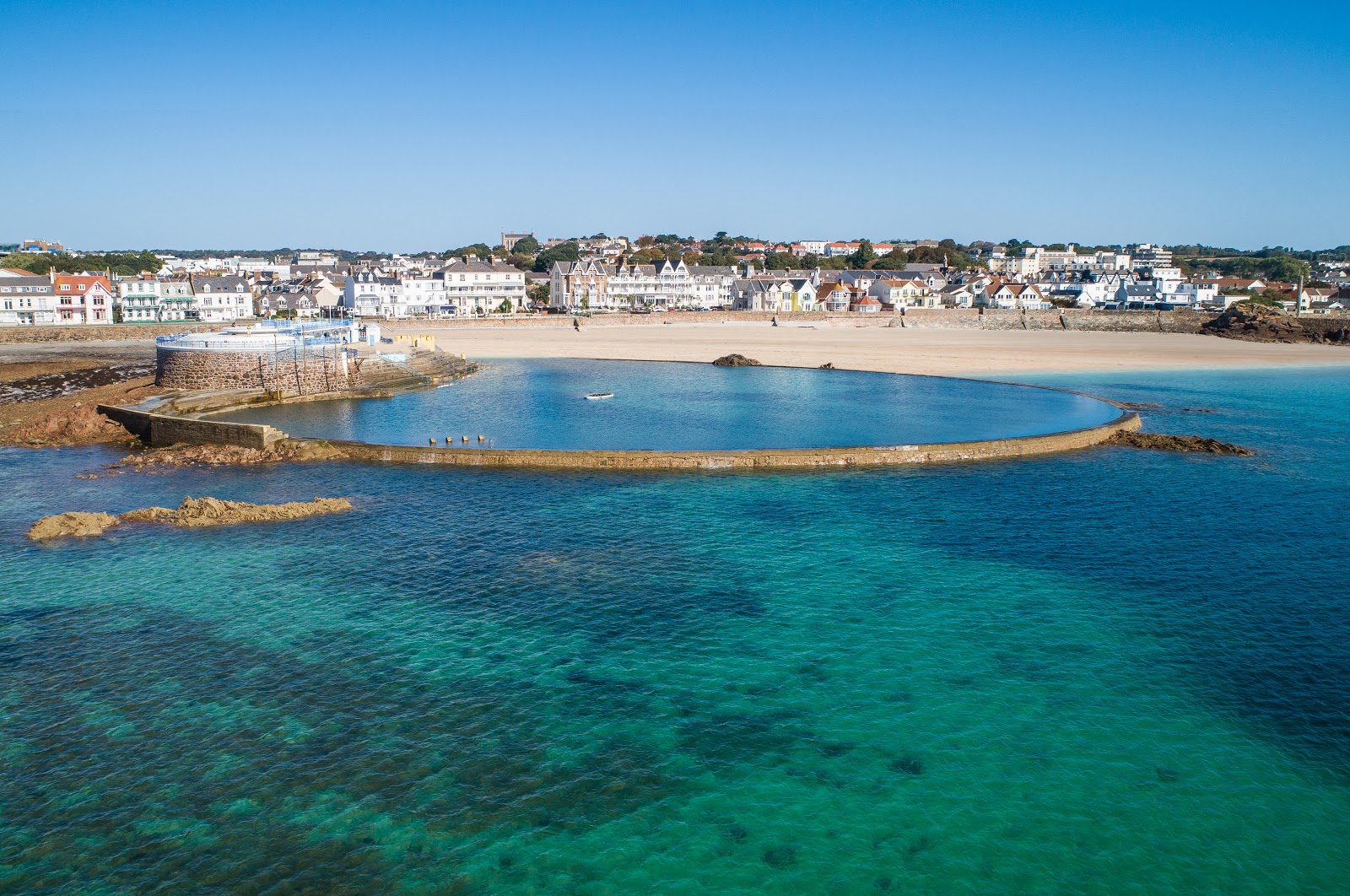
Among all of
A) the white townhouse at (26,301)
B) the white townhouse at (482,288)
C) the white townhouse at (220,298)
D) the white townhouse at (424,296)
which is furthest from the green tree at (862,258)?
the white townhouse at (26,301)

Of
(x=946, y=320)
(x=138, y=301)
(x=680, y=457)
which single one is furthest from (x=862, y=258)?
(x=680, y=457)

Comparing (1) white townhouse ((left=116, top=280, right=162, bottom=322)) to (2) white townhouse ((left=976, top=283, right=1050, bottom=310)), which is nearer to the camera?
(1) white townhouse ((left=116, top=280, right=162, bottom=322))

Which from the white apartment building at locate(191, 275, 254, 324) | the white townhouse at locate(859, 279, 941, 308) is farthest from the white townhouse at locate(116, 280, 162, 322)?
the white townhouse at locate(859, 279, 941, 308)

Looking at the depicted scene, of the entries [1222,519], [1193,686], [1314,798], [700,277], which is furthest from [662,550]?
[700,277]

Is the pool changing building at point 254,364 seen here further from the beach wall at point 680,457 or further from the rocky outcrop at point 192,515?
the rocky outcrop at point 192,515

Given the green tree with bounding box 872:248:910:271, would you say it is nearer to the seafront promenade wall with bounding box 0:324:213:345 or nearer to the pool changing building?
the seafront promenade wall with bounding box 0:324:213:345

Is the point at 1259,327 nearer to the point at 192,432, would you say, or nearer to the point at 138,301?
the point at 192,432
